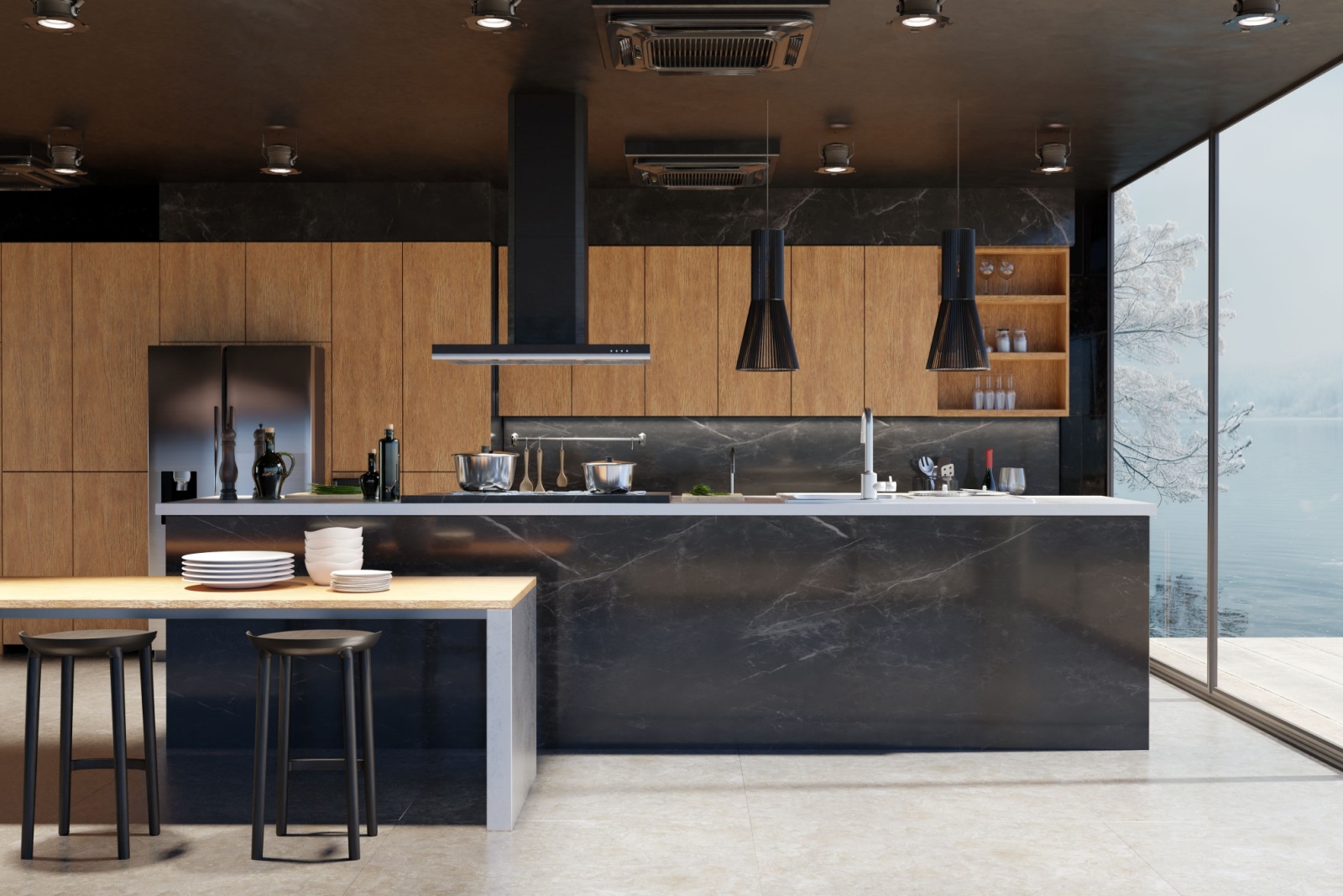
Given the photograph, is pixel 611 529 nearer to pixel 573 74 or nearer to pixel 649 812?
pixel 649 812

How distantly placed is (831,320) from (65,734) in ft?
15.2

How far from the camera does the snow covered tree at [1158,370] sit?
5656 millimetres

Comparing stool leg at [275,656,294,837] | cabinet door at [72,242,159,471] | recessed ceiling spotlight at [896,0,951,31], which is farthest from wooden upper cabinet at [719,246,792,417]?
stool leg at [275,656,294,837]

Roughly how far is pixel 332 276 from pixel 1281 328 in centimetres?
493

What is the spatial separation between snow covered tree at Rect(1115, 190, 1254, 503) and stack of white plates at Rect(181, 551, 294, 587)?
4222mm

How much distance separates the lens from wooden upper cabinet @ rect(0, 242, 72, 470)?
650cm

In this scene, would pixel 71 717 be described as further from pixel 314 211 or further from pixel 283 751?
pixel 314 211

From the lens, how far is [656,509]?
4.38m

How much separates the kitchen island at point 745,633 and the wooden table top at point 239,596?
2.29 feet

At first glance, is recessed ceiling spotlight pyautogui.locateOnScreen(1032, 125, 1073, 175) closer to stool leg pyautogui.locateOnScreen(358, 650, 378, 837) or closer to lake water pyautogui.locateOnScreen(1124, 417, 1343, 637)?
lake water pyautogui.locateOnScreen(1124, 417, 1343, 637)

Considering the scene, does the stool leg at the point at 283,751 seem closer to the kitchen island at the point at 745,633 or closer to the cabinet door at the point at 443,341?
the kitchen island at the point at 745,633

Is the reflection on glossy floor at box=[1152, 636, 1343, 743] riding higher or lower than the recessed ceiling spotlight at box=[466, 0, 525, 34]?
lower

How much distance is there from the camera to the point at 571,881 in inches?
121

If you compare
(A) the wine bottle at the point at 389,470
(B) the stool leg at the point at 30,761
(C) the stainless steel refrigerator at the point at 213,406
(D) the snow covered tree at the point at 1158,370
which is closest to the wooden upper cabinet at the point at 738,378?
(D) the snow covered tree at the point at 1158,370
